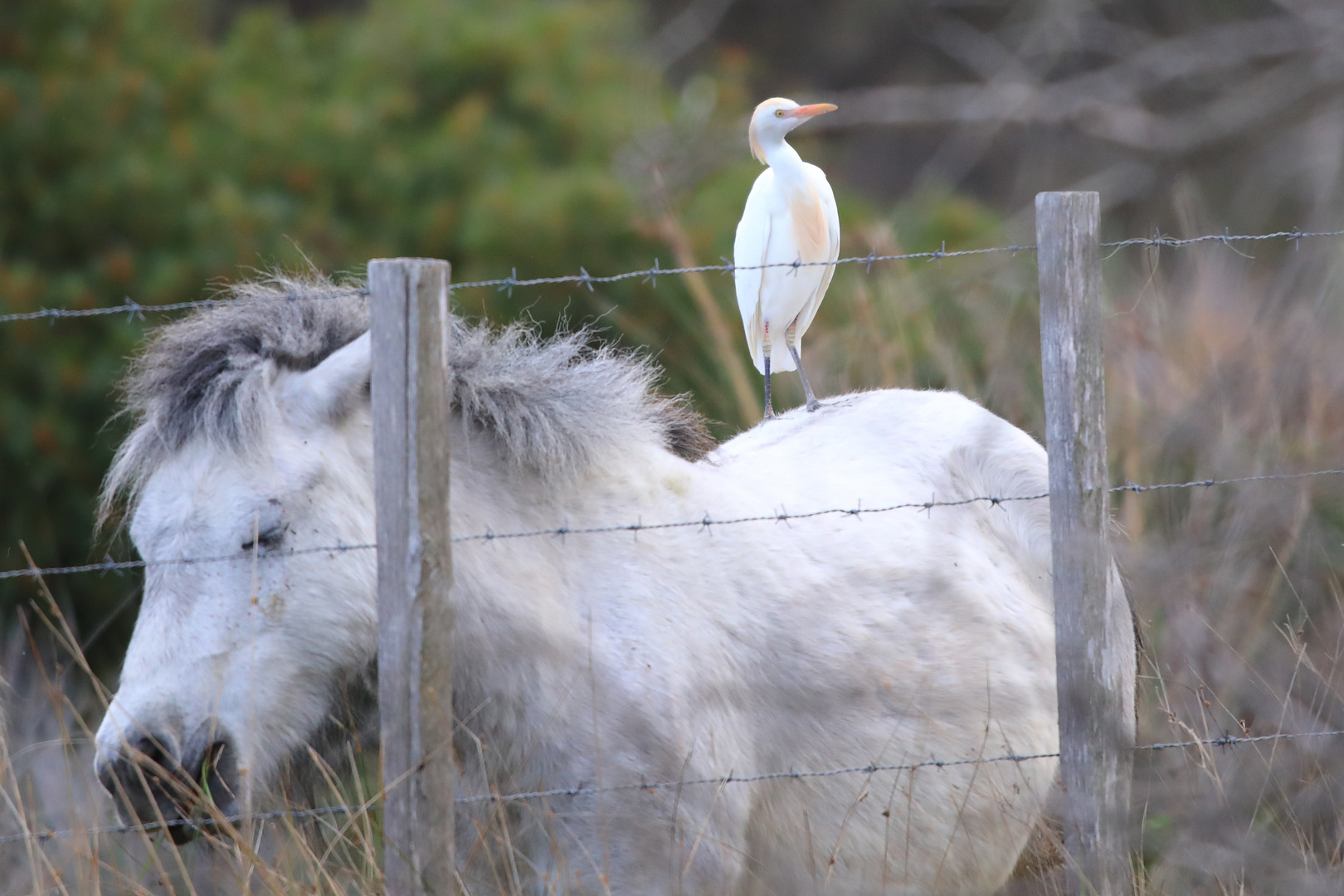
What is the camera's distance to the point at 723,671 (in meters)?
2.50

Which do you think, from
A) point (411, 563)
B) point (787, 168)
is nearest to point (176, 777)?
point (411, 563)

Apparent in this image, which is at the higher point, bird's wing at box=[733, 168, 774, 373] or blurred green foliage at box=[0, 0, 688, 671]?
blurred green foliage at box=[0, 0, 688, 671]

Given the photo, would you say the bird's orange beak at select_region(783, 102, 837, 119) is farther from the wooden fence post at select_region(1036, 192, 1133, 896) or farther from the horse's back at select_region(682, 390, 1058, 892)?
the horse's back at select_region(682, 390, 1058, 892)

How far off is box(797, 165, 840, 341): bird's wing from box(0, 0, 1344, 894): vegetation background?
72 centimetres

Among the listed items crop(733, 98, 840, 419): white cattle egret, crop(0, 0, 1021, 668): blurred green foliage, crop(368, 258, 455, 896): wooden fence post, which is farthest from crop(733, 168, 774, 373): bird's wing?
crop(0, 0, 1021, 668): blurred green foliage

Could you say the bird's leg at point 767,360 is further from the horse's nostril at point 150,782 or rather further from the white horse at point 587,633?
the horse's nostril at point 150,782

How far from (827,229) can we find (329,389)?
1046mm

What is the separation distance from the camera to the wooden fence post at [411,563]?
2143mm

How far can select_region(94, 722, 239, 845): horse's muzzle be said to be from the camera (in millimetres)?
Answer: 2184

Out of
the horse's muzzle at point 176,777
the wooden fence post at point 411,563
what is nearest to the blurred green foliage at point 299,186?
the wooden fence post at point 411,563

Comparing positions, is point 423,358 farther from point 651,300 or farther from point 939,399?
point 651,300

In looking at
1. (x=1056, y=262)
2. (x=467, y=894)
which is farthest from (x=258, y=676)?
(x=1056, y=262)

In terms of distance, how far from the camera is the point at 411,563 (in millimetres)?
2145

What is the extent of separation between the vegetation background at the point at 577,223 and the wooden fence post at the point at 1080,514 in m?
0.14
